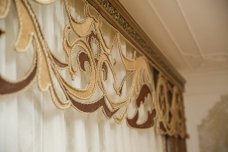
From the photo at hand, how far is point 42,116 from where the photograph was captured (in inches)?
50.4

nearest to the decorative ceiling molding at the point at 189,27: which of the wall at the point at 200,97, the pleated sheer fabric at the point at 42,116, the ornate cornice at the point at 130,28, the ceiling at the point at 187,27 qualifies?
the ceiling at the point at 187,27

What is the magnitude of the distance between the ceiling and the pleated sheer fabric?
2.88 feet

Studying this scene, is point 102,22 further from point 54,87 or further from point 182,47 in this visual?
point 182,47

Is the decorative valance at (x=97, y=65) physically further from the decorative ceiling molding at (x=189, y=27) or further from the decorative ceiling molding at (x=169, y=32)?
the decorative ceiling molding at (x=189, y=27)

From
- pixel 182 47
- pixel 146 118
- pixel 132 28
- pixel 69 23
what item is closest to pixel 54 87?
pixel 69 23

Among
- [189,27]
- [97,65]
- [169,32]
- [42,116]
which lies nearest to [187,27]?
[189,27]

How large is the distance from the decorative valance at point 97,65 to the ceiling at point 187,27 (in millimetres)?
142

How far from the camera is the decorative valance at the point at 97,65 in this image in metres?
1.14

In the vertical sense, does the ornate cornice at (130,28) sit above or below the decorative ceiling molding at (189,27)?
below

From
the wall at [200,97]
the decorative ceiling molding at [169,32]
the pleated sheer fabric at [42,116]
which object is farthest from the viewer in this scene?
the wall at [200,97]

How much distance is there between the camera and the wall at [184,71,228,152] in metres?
3.91

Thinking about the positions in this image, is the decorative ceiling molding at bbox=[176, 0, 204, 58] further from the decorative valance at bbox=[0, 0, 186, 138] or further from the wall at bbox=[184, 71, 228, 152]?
the wall at bbox=[184, 71, 228, 152]

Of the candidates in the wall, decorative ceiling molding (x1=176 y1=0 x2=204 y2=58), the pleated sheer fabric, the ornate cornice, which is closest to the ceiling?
decorative ceiling molding (x1=176 y1=0 x2=204 y2=58)

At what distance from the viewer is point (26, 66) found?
1.18 meters
